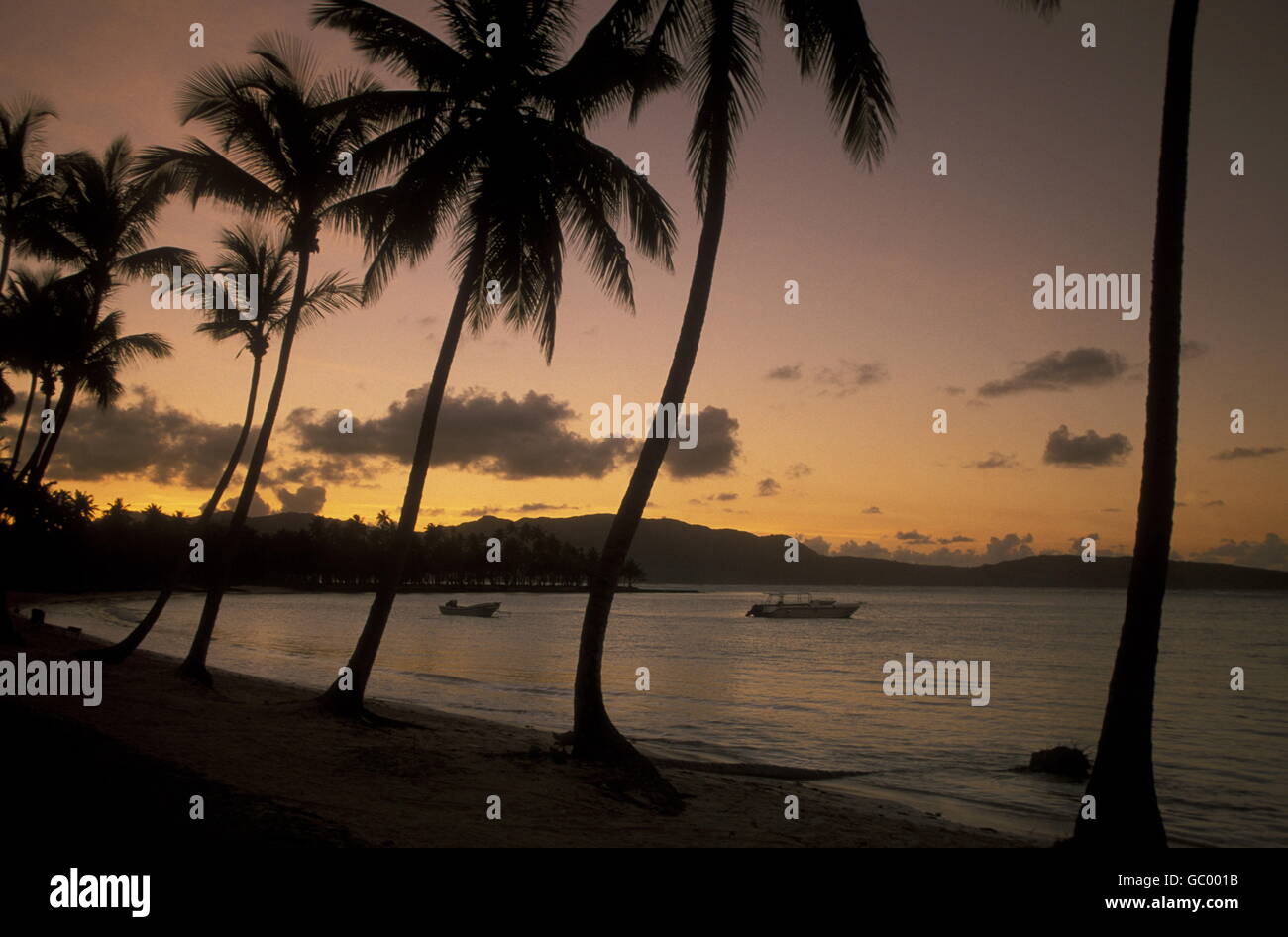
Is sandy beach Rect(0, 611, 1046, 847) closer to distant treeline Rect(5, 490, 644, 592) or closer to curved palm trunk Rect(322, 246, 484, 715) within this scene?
curved palm trunk Rect(322, 246, 484, 715)

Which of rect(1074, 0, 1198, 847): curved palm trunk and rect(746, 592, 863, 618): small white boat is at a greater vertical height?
rect(1074, 0, 1198, 847): curved palm trunk

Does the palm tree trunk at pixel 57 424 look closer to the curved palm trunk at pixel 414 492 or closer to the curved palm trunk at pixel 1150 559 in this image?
the curved palm trunk at pixel 414 492

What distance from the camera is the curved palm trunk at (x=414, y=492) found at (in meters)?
13.2

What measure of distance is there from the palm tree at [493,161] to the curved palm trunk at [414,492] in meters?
0.02

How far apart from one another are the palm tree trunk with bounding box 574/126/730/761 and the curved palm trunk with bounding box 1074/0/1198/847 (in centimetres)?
494

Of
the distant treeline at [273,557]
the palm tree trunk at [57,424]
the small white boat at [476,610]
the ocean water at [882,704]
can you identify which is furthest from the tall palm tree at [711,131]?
the small white boat at [476,610]

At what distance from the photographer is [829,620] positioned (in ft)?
331

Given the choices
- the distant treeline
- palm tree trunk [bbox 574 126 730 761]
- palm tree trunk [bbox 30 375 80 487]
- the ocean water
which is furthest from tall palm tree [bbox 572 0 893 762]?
the distant treeline

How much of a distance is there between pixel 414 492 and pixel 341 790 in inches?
213

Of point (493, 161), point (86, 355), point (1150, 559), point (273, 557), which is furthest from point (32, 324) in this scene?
point (273, 557)

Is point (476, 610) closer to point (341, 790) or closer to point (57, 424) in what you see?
point (57, 424)

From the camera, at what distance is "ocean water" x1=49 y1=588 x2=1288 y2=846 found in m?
15.0
